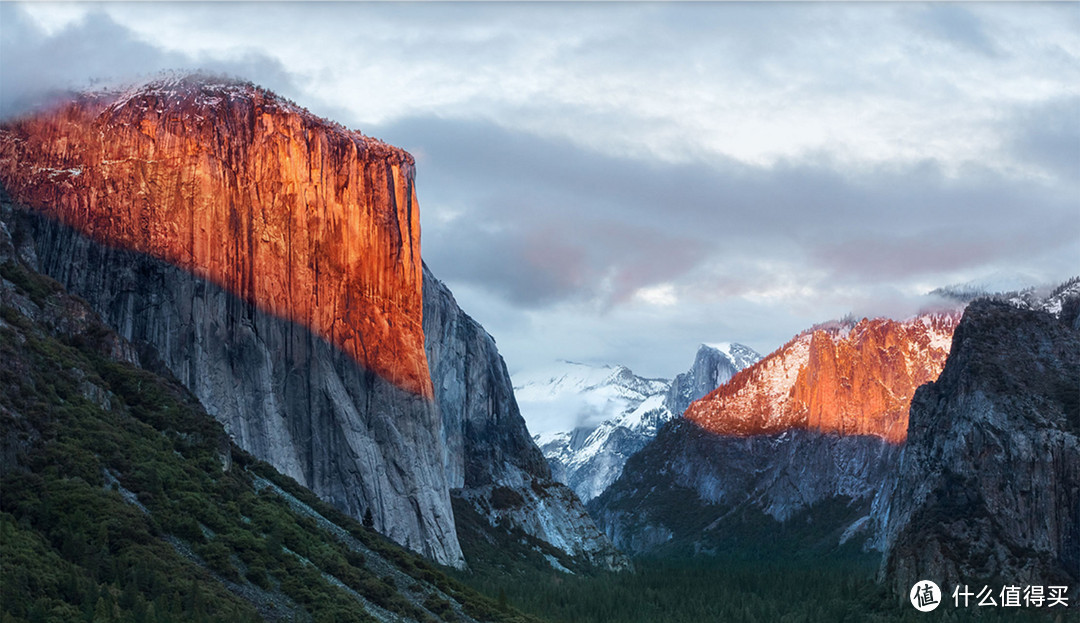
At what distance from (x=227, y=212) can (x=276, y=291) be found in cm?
1235

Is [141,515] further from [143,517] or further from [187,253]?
[187,253]

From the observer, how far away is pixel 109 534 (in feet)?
374

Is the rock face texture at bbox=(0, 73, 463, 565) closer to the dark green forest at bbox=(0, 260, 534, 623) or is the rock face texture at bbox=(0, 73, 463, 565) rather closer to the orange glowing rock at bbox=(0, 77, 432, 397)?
the orange glowing rock at bbox=(0, 77, 432, 397)

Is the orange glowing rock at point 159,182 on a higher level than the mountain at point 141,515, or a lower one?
higher

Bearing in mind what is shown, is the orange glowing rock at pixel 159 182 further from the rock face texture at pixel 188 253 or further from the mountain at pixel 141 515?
the mountain at pixel 141 515

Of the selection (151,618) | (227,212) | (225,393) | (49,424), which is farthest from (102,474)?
(227,212)

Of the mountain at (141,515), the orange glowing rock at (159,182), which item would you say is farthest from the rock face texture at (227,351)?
the mountain at (141,515)

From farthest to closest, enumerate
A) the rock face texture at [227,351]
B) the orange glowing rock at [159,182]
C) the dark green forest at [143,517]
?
the orange glowing rock at [159,182] → the rock face texture at [227,351] → the dark green forest at [143,517]

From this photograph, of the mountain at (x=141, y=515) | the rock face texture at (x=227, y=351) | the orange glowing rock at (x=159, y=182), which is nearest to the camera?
the mountain at (x=141, y=515)

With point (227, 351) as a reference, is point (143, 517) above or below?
below

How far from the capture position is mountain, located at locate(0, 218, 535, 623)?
107062mm

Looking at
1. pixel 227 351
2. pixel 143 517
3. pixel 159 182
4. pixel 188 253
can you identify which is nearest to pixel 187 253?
pixel 188 253

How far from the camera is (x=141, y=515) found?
12044 cm

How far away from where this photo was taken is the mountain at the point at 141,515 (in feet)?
351
